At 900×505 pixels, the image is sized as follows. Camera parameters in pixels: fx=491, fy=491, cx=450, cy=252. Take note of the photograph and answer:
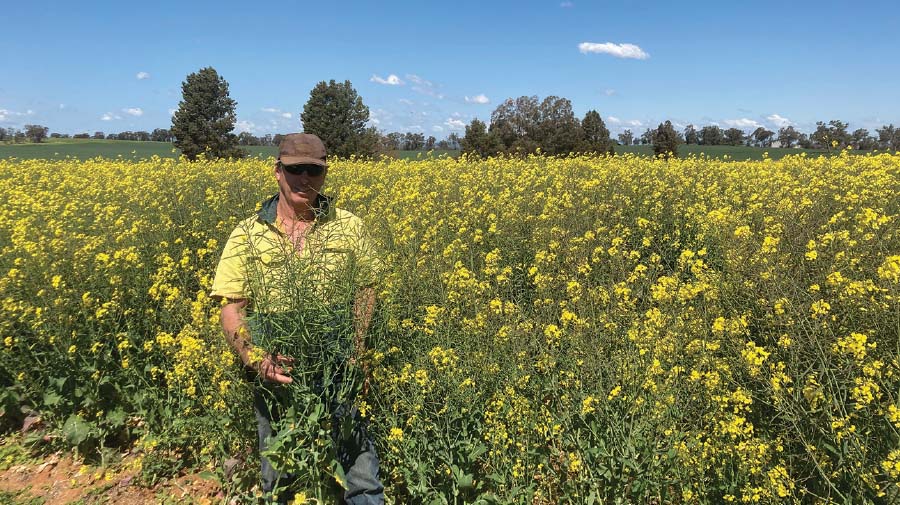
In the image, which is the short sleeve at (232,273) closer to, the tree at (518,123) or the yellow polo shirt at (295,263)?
the yellow polo shirt at (295,263)

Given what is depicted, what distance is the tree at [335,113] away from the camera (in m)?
46.7

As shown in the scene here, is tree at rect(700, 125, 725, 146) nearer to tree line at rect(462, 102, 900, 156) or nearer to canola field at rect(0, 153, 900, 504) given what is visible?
tree line at rect(462, 102, 900, 156)

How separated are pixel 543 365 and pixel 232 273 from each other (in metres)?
1.59

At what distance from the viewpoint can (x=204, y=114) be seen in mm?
46312

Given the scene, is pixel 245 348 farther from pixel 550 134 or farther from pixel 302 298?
pixel 550 134

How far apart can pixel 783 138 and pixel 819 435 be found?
38.1 metres

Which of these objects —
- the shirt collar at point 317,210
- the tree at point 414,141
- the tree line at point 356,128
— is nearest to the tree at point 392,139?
the tree line at point 356,128

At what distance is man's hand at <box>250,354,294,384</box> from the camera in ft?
6.81

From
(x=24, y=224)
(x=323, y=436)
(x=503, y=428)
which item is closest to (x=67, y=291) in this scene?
(x=24, y=224)

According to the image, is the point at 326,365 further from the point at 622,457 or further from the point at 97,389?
the point at 97,389

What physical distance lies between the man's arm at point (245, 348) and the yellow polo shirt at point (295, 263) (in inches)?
2.6

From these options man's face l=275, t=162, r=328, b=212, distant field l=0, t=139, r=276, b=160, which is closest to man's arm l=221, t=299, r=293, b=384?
man's face l=275, t=162, r=328, b=212

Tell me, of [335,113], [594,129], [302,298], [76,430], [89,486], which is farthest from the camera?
[335,113]

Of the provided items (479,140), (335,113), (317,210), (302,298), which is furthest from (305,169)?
(335,113)
